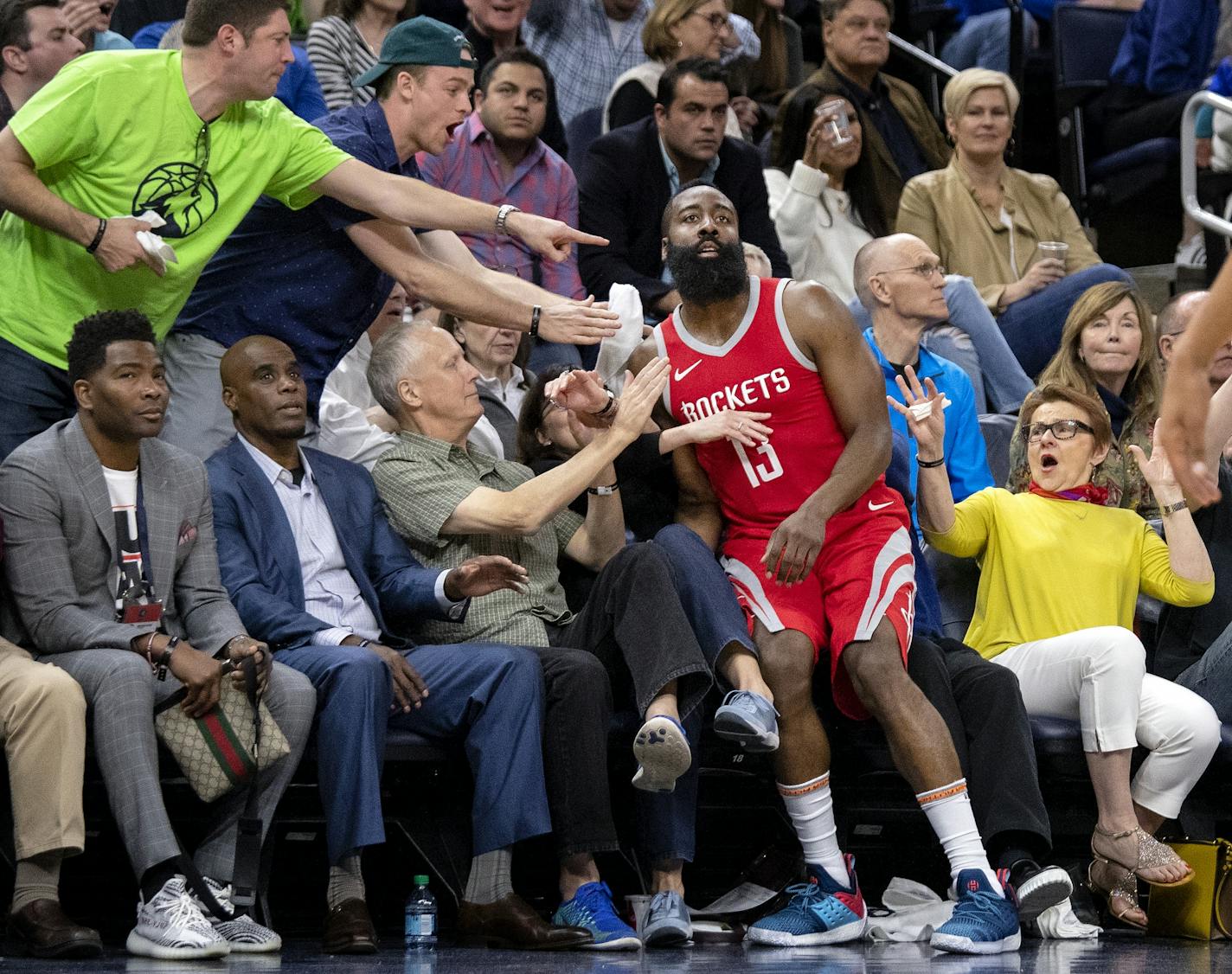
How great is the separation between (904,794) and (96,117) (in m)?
2.72

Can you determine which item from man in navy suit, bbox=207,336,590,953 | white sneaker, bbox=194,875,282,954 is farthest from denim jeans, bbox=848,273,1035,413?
white sneaker, bbox=194,875,282,954

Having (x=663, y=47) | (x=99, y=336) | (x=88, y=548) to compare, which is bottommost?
(x=88, y=548)

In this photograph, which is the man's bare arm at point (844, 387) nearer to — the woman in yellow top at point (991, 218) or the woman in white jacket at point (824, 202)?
the woman in white jacket at point (824, 202)

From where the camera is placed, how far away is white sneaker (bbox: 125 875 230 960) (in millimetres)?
3838

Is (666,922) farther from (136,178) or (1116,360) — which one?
(1116,360)

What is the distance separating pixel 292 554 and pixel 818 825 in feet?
4.73

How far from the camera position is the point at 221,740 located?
414 centimetres

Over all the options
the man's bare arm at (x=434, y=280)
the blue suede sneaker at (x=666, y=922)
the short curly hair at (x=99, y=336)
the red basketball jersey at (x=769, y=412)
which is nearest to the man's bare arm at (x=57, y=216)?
the short curly hair at (x=99, y=336)

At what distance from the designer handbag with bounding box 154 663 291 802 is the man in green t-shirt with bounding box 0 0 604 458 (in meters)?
0.94

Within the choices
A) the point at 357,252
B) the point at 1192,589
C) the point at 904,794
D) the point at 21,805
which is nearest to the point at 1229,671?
the point at 1192,589

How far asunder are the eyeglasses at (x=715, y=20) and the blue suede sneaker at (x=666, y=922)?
4194mm

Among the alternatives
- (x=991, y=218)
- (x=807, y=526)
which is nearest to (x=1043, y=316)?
(x=991, y=218)

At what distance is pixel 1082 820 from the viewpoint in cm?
514

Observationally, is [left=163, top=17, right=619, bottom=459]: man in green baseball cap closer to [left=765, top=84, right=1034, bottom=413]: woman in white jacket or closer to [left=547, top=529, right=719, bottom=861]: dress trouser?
[left=547, top=529, right=719, bottom=861]: dress trouser
